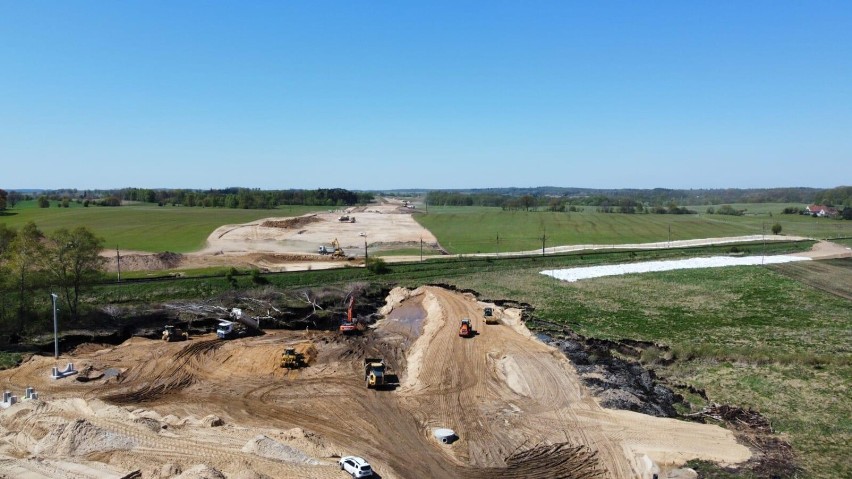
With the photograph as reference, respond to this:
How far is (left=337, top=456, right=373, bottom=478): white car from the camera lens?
20719 mm

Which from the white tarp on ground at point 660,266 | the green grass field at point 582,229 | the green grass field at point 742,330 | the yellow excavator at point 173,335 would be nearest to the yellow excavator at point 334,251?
the green grass field at point 582,229

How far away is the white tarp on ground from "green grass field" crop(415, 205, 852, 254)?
21174 millimetres

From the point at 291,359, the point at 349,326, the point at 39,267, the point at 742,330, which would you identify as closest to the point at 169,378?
the point at 291,359

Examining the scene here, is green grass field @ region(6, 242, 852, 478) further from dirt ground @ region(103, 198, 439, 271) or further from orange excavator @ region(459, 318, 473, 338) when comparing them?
dirt ground @ region(103, 198, 439, 271)

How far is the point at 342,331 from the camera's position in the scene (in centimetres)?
4475

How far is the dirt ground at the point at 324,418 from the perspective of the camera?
22.4 meters

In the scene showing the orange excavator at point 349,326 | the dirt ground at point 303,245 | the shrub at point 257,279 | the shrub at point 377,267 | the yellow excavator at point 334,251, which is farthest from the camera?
the yellow excavator at point 334,251

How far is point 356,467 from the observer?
68.7 feet

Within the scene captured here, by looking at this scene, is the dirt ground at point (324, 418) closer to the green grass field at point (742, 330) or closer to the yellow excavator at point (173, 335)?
the yellow excavator at point (173, 335)

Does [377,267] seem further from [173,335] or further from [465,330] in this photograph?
[173,335]

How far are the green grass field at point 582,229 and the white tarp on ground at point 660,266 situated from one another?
21.2 metres

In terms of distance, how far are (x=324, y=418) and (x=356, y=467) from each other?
7.67 m

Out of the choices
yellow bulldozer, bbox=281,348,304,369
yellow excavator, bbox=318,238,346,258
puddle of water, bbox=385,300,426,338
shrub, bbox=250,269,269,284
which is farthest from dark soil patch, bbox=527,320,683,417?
yellow excavator, bbox=318,238,346,258

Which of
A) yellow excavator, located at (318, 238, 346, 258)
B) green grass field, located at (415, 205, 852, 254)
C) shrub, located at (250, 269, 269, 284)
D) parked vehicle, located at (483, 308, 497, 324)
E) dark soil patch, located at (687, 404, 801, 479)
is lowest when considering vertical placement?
dark soil patch, located at (687, 404, 801, 479)
